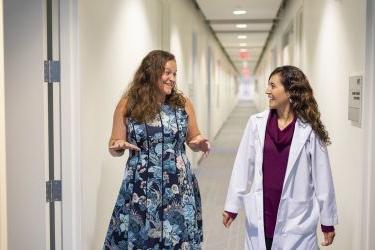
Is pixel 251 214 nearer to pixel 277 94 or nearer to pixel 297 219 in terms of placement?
pixel 297 219

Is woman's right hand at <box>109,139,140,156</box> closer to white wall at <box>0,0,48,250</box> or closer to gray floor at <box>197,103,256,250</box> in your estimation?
white wall at <box>0,0,48,250</box>

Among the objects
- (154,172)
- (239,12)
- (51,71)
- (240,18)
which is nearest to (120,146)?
(154,172)

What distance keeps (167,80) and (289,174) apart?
32.6 inches

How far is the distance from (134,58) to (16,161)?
163cm

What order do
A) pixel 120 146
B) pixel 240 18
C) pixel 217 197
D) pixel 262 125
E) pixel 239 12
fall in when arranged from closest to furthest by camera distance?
pixel 262 125 → pixel 120 146 → pixel 217 197 → pixel 239 12 → pixel 240 18

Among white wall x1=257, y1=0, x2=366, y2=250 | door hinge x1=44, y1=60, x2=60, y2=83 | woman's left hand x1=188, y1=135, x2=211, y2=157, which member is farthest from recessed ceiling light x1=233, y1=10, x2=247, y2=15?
door hinge x1=44, y1=60, x2=60, y2=83

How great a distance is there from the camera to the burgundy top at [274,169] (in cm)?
211

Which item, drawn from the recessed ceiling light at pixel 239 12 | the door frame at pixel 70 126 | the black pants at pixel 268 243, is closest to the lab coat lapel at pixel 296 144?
the black pants at pixel 268 243

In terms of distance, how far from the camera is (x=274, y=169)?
2.12 m

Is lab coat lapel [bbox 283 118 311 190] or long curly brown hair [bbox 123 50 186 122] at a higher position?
long curly brown hair [bbox 123 50 186 122]

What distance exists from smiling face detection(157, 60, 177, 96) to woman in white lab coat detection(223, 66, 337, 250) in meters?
0.52

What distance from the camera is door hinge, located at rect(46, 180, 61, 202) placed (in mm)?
2457

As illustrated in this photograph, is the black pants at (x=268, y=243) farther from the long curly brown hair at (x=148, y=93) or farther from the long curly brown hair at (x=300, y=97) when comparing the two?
the long curly brown hair at (x=148, y=93)

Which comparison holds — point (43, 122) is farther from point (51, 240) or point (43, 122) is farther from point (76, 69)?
point (51, 240)
